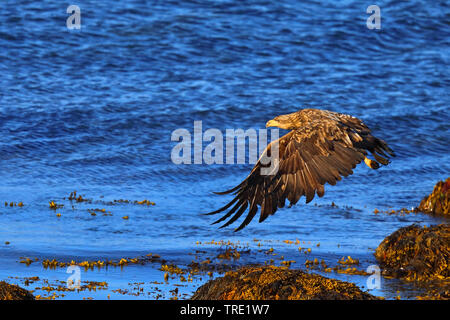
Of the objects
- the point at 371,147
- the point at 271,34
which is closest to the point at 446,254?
the point at 371,147

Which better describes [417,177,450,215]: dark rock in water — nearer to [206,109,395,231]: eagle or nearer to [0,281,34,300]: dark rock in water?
[206,109,395,231]: eagle

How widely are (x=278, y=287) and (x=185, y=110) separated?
9648mm

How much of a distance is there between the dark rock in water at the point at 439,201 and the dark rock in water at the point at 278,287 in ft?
17.3

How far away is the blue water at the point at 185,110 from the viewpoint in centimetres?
948

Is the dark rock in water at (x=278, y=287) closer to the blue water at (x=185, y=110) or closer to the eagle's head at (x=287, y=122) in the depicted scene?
the blue water at (x=185, y=110)

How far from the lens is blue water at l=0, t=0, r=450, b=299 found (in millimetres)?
9477

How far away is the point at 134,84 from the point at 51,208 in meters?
6.38

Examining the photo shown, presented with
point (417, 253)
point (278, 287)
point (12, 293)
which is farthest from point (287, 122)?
point (12, 293)

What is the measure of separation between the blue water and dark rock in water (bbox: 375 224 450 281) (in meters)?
0.24

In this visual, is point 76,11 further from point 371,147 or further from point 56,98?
point 371,147

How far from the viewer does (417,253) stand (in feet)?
27.3

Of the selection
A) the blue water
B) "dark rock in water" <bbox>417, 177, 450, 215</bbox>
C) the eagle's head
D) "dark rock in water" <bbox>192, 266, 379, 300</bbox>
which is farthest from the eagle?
"dark rock in water" <bbox>417, 177, 450, 215</bbox>

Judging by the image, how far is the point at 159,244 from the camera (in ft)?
30.4

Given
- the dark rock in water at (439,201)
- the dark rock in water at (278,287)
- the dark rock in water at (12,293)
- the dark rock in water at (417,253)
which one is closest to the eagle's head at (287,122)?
the dark rock in water at (417,253)
